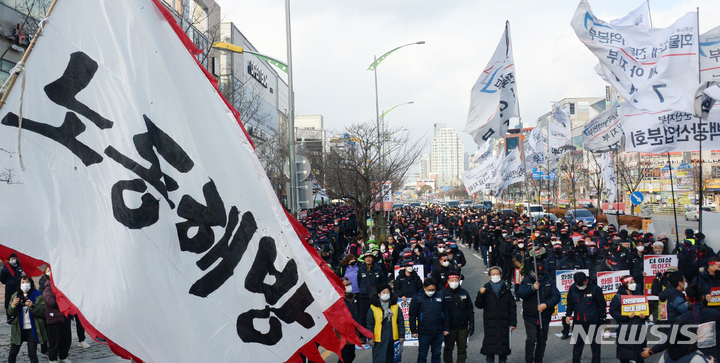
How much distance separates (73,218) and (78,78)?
0.82 meters

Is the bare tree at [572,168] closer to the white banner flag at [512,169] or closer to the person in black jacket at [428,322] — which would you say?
the white banner flag at [512,169]

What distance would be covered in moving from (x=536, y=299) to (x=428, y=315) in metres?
1.89

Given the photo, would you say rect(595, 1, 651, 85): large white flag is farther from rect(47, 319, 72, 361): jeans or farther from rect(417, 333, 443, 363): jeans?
rect(47, 319, 72, 361): jeans

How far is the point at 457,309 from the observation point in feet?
27.2

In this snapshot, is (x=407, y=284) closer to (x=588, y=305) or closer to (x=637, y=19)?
(x=588, y=305)

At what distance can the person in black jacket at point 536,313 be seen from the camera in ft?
27.6

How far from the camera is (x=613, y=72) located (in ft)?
39.1

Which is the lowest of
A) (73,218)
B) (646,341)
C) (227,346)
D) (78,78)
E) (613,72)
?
(646,341)

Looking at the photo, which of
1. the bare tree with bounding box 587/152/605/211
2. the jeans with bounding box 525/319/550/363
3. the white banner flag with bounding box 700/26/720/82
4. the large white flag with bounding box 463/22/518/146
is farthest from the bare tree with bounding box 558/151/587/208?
the jeans with bounding box 525/319/550/363

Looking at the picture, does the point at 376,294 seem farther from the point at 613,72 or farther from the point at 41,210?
the point at 613,72

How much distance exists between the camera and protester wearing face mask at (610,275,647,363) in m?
7.73

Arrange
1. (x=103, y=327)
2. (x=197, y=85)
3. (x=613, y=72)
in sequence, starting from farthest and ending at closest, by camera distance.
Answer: (x=613, y=72) → (x=197, y=85) → (x=103, y=327)

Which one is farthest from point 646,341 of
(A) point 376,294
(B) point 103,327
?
(B) point 103,327

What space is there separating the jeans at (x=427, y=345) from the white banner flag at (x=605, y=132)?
10.5m
